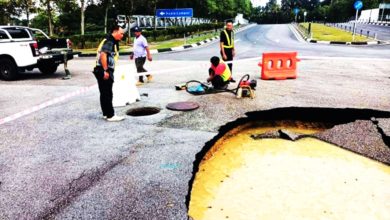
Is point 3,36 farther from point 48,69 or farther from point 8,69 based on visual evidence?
point 48,69

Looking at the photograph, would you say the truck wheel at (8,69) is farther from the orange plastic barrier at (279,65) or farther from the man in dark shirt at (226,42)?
the orange plastic barrier at (279,65)

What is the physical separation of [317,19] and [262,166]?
100702 mm

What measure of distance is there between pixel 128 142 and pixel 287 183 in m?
2.33

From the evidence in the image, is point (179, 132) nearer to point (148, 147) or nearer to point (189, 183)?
point (148, 147)

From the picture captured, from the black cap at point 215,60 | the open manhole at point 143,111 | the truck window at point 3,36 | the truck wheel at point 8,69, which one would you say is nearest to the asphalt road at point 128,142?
the open manhole at point 143,111

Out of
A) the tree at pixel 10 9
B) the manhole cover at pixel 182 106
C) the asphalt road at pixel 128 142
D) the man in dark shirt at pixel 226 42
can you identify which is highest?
the tree at pixel 10 9

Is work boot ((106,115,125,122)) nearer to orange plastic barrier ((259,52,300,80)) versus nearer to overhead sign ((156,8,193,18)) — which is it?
orange plastic barrier ((259,52,300,80))

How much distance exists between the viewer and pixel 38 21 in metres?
52.8

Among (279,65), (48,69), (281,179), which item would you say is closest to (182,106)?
(281,179)

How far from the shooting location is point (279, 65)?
31.5 feet

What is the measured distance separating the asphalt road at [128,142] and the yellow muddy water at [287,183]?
11.3 inches

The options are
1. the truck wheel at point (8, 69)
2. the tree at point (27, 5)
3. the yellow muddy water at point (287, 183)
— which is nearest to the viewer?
the yellow muddy water at point (287, 183)

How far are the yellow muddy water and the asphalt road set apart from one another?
0.94ft

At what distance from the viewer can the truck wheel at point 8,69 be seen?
10.4 meters
